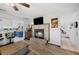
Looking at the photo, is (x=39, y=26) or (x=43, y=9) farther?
(x=39, y=26)

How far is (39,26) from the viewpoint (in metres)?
1.43

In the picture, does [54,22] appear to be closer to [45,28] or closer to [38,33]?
[45,28]

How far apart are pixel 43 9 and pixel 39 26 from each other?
27cm

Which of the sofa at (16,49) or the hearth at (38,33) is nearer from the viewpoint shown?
the sofa at (16,49)

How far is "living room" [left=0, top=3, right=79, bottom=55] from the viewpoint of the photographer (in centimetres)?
131

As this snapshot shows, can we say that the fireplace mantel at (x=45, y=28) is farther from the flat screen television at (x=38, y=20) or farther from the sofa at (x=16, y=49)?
the sofa at (x=16, y=49)

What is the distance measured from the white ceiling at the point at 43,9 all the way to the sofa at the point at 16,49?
43 cm

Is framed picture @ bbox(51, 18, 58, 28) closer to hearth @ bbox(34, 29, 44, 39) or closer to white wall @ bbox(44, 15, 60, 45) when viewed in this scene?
white wall @ bbox(44, 15, 60, 45)

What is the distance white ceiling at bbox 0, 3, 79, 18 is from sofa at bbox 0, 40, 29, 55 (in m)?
0.43

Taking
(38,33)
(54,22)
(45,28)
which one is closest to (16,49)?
(38,33)

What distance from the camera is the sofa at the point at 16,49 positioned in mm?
1324

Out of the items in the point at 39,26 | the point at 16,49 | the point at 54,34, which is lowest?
the point at 16,49

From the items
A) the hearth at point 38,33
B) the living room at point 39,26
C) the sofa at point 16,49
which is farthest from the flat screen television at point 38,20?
the sofa at point 16,49
